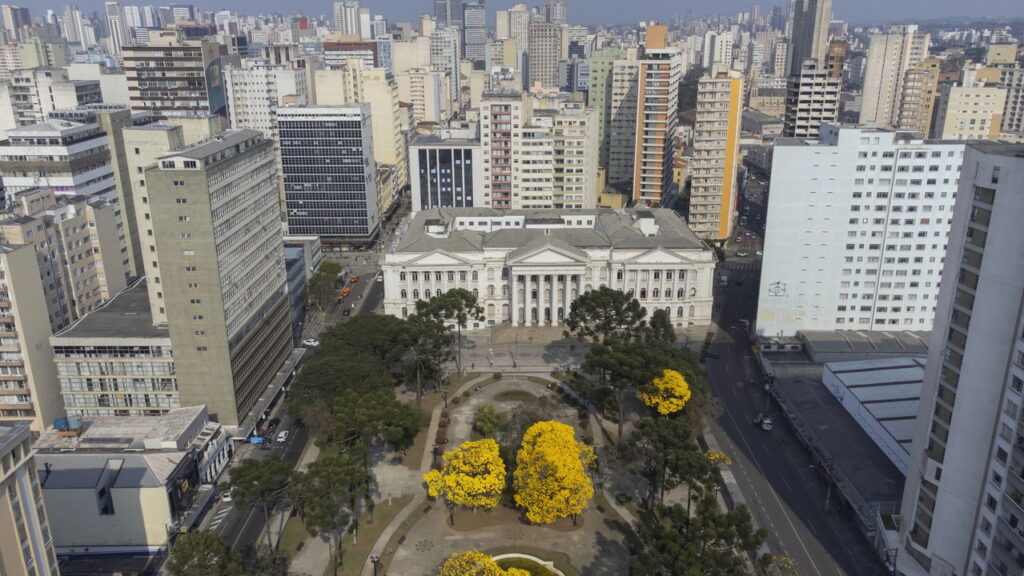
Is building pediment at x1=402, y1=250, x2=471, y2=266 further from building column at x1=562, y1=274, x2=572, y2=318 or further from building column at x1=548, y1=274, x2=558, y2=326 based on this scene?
building column at x1=562, y1=274, x2=572, y2=318

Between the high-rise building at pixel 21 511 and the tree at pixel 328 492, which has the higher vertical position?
the high-rise building at pixel 21 511

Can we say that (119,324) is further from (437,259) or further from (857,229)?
(857,229)

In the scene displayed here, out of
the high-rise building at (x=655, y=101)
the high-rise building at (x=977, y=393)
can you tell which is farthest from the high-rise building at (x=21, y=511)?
the high-rise building at (x=655, y=101)

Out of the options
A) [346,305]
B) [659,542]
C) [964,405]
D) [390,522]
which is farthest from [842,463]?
[346,305]

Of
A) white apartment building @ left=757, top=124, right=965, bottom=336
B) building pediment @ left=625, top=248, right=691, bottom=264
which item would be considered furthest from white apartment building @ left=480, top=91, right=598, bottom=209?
white apartment building @ left=757, top=124, right=965, bottom=336

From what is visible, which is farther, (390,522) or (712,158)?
(712,158)

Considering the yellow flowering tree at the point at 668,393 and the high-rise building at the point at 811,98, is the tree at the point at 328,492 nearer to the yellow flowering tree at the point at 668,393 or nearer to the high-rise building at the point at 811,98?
the yellow flowering tree at the point at 668,393

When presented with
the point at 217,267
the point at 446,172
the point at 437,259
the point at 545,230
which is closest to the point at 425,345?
the point at 437,259

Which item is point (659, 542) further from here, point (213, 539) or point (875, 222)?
point (875, 222)
